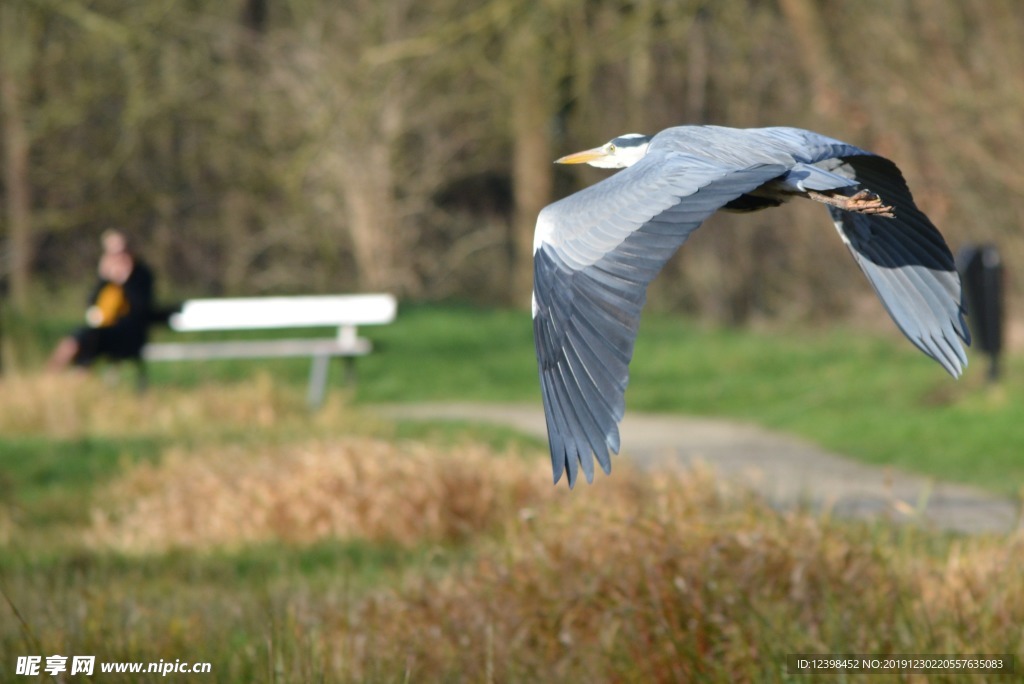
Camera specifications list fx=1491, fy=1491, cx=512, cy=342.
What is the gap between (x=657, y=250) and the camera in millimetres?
3098

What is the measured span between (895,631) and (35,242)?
1783cm

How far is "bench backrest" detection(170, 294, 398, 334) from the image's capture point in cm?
1383

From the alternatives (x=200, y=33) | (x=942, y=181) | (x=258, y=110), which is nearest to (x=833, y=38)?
(x=942, y=181)

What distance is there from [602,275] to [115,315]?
10.7 m

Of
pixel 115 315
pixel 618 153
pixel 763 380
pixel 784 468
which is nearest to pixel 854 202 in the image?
pixel 618 153

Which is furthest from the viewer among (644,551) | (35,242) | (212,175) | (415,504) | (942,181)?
(212,175)

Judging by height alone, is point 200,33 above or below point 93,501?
above

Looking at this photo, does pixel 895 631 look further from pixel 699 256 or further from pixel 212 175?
pixel 212 175

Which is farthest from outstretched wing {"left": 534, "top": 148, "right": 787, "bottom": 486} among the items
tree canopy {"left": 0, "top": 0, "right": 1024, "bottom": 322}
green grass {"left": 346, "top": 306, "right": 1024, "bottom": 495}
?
tree canopy {"left": 0, "top": 0, "right": 1024, "bottom": 322}

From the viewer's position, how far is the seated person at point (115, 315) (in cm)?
1298

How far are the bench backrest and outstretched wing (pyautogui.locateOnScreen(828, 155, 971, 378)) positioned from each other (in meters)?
10.2

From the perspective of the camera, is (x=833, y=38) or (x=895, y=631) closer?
(x=895, y=631)

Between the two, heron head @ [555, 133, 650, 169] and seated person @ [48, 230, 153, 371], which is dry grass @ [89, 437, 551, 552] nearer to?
heron head @ [555, 133, 650, 169]

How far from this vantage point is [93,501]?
8.41 m
